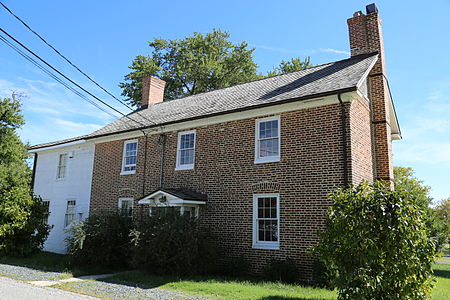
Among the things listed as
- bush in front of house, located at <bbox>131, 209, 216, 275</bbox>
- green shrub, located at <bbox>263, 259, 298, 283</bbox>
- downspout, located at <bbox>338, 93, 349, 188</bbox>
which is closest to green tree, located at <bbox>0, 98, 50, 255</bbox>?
bush in front of house, located at <bbox>131, 209, 216, 275</bbox>

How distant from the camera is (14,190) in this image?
15.7 metres

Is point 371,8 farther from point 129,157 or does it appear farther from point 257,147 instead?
point 129,157

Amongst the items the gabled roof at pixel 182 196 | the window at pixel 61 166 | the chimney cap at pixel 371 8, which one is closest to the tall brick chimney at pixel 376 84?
the chimney cap at pixel 371 8

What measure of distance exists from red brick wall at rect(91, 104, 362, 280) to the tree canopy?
58.6 ft

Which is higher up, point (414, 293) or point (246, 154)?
point (246, 154)

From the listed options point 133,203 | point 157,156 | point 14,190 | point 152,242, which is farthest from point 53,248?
point 152,242

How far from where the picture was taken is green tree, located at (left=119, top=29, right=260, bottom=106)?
1260 inches

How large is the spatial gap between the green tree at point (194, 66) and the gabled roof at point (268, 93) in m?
13.1

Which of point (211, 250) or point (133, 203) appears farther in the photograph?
point (133, 203)

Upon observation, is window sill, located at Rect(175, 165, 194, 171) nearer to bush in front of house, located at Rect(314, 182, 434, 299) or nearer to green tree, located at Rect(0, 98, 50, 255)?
green tree, located at Rect(0, 98, 50, 255)

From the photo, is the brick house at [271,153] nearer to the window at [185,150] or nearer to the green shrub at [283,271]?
the window at [185,150]

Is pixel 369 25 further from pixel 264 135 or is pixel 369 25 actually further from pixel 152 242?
pixel 152 242

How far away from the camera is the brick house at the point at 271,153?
11.1 metres

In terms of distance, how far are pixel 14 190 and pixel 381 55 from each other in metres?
16.2
